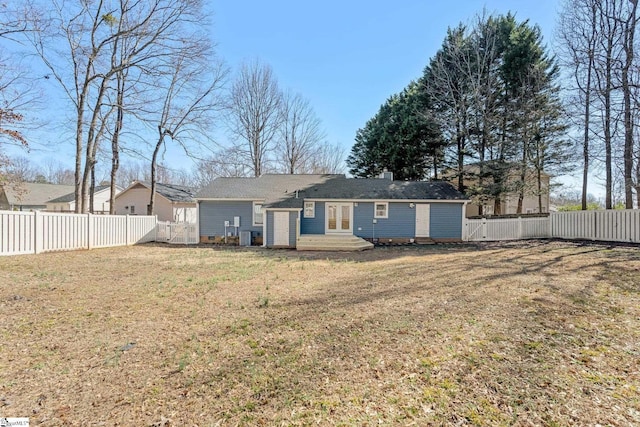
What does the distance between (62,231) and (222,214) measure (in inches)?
274

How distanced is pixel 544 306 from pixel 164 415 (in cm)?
591

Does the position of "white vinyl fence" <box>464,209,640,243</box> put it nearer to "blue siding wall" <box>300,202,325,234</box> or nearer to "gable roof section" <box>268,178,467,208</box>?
"gable roof section" <box>268,178,467,208</box>

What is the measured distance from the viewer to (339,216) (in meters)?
16.5

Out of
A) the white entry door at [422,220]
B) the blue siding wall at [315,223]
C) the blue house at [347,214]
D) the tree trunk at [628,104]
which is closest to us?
the tree trunk at [628,104]

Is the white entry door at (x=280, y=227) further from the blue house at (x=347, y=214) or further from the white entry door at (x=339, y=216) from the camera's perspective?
the white entry door at (x=339, y=216)

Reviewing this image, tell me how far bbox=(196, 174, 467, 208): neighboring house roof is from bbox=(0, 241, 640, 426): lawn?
9.42 m

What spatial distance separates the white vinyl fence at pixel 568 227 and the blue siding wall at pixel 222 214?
12490mm

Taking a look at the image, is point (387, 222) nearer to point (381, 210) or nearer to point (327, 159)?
point (381, 210)

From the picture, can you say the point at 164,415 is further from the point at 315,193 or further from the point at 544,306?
the point at 315,193

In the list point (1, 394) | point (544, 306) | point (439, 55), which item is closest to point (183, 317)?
point (1, 394)

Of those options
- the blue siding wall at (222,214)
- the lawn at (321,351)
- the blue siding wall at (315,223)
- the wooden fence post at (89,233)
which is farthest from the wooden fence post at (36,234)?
the blue siding wall at (315,223)

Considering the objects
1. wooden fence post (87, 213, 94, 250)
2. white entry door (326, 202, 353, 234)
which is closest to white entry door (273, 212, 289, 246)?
white entry door (326, 202, 353, 234)

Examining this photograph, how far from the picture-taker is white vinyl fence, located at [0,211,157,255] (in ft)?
32.7

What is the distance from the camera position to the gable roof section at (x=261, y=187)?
16.8 meters
